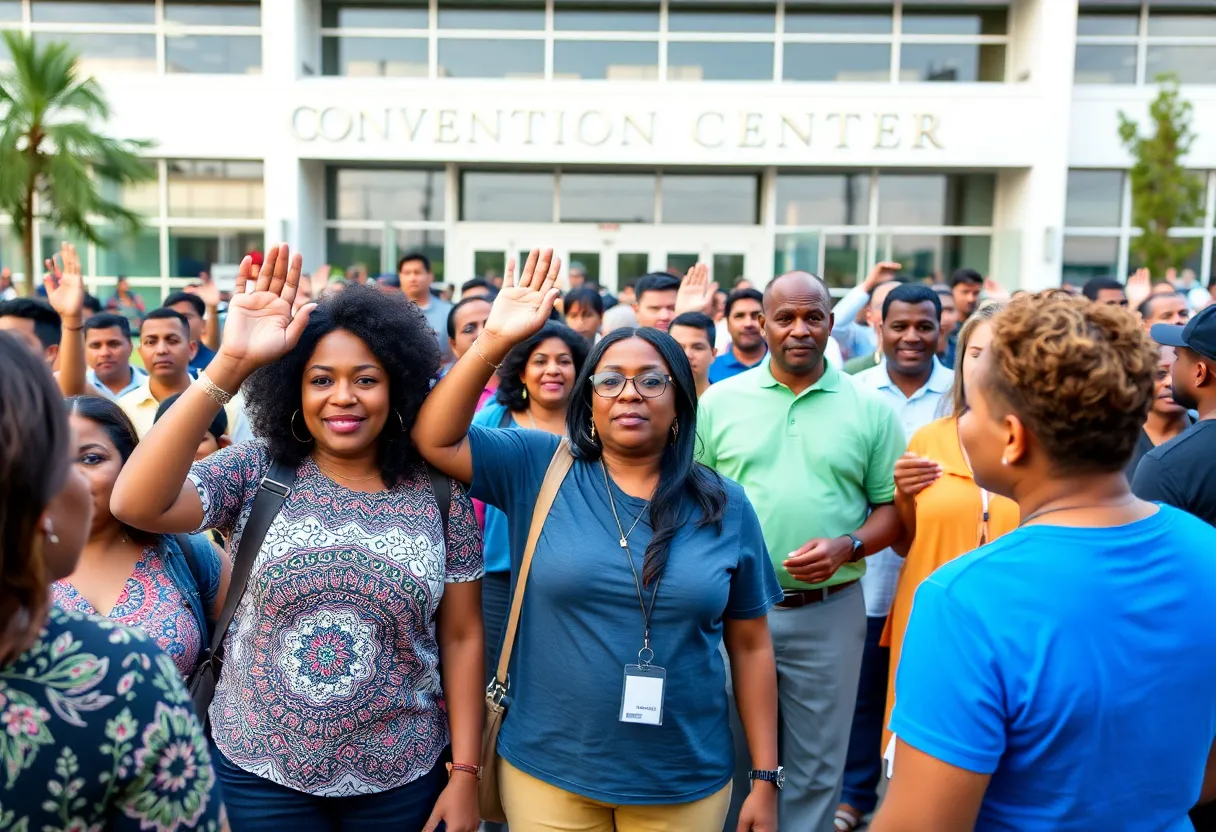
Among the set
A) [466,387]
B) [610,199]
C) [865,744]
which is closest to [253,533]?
[466,387]

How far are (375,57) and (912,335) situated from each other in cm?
1571

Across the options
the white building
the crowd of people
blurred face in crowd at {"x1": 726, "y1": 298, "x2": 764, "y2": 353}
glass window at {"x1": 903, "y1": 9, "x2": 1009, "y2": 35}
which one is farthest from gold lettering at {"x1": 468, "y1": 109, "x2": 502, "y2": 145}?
the crowd of people

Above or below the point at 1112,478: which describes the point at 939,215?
above

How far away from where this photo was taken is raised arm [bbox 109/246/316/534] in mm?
2156

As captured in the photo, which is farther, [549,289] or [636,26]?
[636,26]

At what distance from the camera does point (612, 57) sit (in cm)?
1773

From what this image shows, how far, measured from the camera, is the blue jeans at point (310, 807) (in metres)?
2.29

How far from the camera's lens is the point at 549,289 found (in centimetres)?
259

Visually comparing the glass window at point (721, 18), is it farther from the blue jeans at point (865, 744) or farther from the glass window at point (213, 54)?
the blue jeans at point (865, 744)

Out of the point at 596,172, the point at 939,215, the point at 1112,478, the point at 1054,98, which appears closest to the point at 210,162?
the point at 596,172

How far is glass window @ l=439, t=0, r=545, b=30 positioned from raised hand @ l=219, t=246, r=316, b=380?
656 inches

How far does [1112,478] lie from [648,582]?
1162 mm

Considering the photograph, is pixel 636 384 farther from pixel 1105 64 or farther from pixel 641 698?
pixel 1105 64

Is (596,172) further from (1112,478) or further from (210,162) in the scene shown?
(1112,478)
